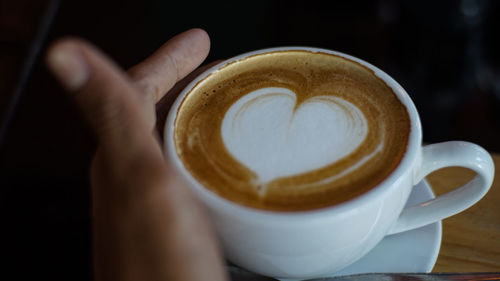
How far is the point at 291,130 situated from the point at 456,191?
299 mm

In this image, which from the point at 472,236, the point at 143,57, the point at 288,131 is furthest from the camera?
the point at 143,57

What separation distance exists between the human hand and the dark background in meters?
0.97

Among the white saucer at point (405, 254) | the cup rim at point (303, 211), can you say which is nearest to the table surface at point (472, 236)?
the white saucer at point (405, 254)

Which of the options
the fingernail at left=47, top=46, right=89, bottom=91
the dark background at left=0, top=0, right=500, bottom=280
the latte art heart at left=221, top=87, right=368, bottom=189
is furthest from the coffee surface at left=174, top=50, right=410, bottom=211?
the dark background at left=0, top=0, right=500, bottom=280

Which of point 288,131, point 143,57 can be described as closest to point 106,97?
point 288,131

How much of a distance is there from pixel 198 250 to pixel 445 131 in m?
1.68

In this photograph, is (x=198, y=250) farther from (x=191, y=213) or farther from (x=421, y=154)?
(x=421, y=154)

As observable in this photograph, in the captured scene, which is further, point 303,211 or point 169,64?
point 169,64

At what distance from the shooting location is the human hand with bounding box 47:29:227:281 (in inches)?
23.9

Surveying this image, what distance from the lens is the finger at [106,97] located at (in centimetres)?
61

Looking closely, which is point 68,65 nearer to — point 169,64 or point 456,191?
point 169,64

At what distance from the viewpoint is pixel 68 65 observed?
58cm

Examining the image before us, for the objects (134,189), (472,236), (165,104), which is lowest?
(134,189)

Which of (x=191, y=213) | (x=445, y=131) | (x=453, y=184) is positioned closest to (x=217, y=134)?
(x=191, y=213)
